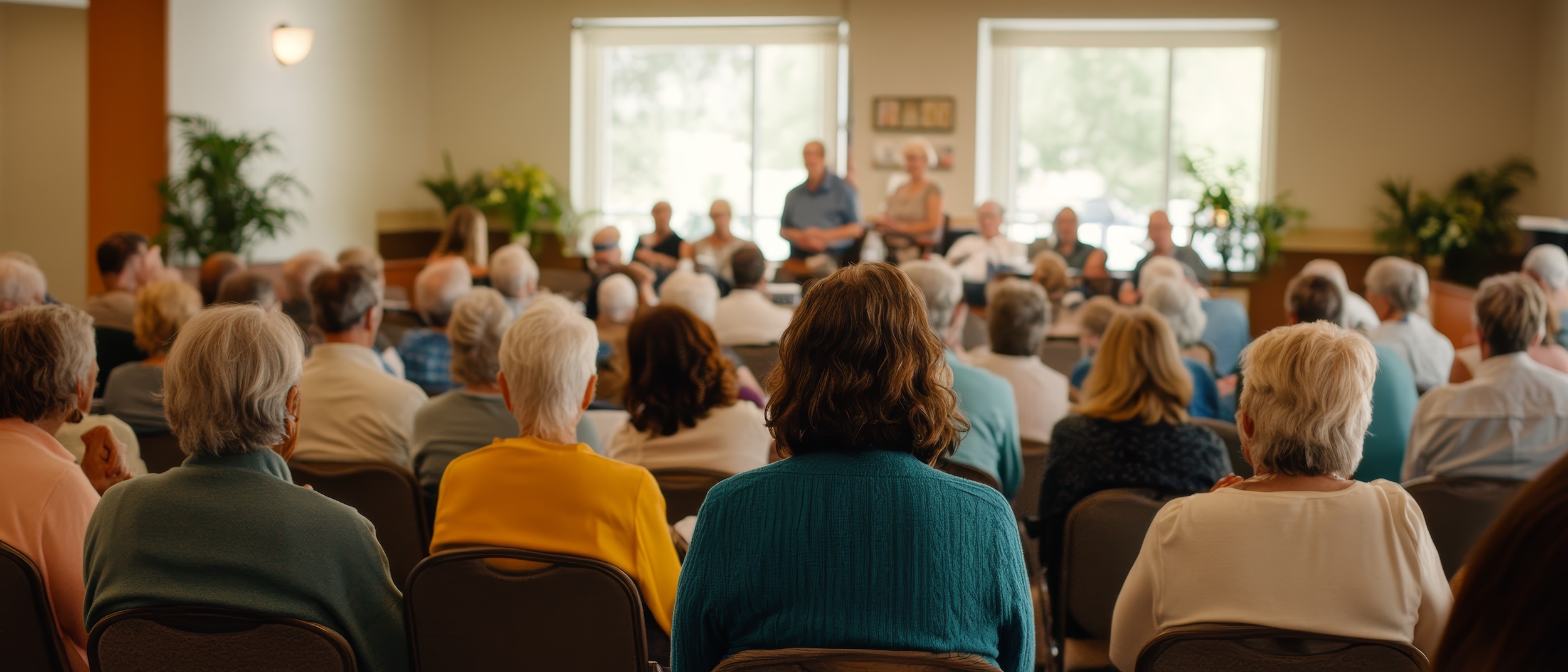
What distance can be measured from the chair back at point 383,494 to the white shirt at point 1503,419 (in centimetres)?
259

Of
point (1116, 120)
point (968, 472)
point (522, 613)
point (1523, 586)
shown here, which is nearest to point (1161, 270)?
point (968, 472)

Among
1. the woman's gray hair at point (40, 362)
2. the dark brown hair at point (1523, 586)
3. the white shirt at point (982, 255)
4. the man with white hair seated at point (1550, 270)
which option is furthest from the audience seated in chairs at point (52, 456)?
the white shirt at point (982, 255)

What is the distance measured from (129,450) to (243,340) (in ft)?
3.27

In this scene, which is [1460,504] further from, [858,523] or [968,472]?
[858,523]

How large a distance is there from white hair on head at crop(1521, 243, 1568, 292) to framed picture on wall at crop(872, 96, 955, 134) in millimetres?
5833

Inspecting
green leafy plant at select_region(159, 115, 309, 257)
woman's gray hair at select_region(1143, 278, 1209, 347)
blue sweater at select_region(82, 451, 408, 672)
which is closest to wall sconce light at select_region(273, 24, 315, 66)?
green leafy plant at select_region(159, 115, 309, 257)

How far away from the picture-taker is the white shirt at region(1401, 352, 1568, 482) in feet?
10.3

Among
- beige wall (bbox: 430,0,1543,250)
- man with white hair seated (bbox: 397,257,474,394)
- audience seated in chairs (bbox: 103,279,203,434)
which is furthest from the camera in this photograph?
beige wall (bbox: 430,0,1543,250)

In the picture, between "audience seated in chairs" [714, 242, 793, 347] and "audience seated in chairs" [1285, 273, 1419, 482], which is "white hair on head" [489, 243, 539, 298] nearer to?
"audience seated in chairs" [714, 242, 793, 347]

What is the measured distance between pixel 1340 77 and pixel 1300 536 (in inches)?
390

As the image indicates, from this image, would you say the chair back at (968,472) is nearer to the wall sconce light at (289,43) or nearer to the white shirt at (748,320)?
the white shirt at (748,320)

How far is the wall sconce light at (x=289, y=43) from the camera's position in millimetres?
9102

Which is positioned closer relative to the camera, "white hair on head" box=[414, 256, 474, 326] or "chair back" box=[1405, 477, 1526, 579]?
"chair back" box=[1405, 477, 1526, 579]

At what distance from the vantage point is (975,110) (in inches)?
424
